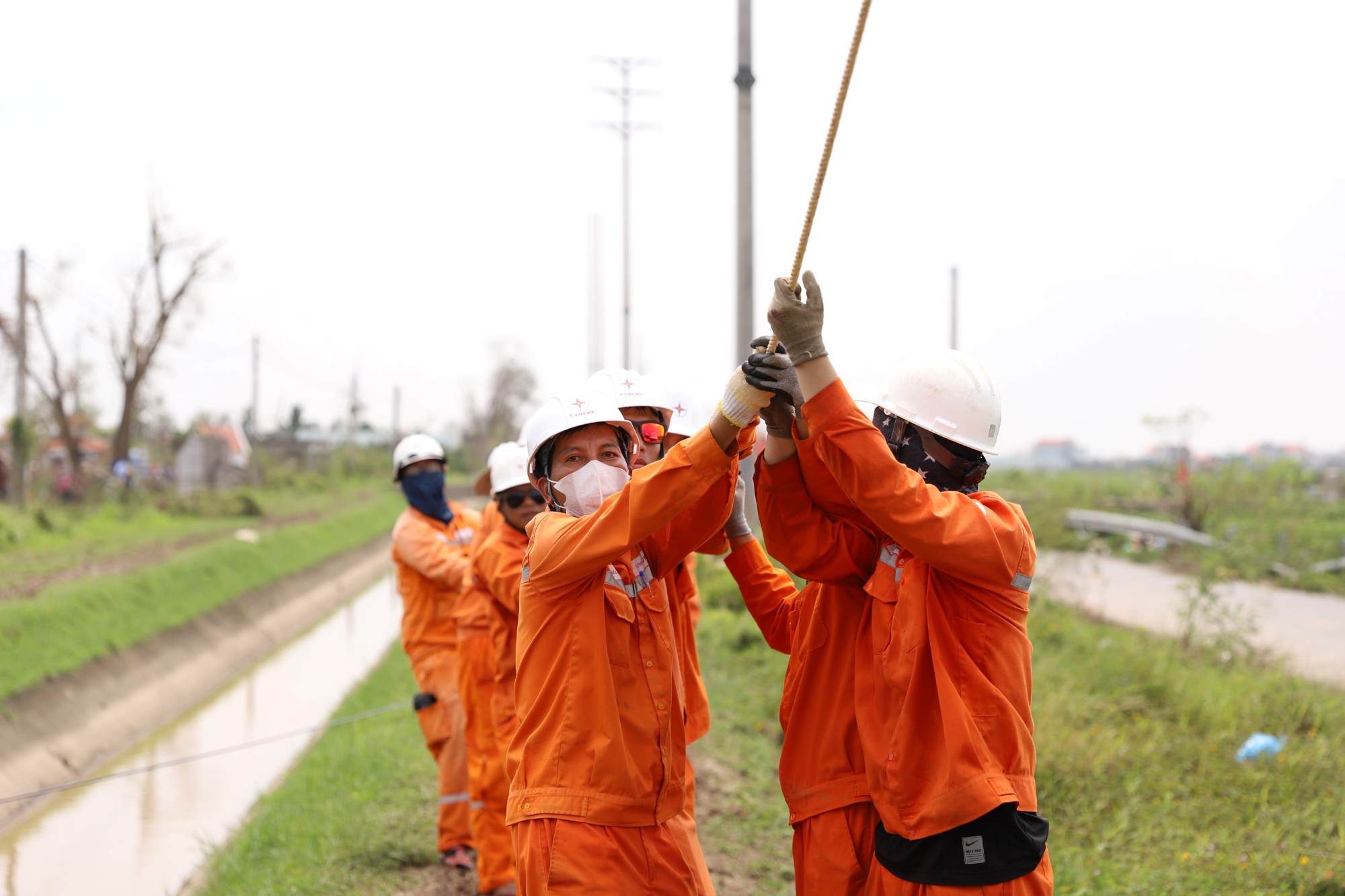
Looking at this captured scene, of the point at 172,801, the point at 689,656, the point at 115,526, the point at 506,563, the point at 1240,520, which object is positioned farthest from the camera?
the point at 115,526

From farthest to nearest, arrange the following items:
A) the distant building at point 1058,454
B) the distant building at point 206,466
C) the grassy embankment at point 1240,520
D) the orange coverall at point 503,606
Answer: the distant building at point 1058,454
the distant building at point 206,466
the grassy embankment at point 1240,520
the orange coverall at point 503,606

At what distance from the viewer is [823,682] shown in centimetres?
297

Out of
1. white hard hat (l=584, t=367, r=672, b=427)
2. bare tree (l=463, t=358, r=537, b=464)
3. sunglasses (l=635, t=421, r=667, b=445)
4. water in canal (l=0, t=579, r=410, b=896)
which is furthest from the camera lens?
bare tree (l=463, t=358, r=537, b=464)

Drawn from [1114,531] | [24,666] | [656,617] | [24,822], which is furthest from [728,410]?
[1114,531]

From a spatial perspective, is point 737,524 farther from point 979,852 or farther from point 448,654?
point 448,654

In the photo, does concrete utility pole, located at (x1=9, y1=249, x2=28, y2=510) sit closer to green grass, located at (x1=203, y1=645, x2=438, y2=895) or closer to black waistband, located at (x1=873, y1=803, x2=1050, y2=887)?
green grass, located at (x1=203, y1=645, x2=438, y2=895)

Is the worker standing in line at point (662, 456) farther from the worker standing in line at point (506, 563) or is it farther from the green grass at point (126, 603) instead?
the green grass at point (126, 603)

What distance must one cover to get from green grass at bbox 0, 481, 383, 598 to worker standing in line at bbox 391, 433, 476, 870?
830cm

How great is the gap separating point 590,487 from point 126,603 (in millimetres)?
12136

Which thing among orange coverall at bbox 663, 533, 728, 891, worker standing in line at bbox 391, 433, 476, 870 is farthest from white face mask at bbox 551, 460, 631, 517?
worker standing in line at bbox 391, 433, 476, 870

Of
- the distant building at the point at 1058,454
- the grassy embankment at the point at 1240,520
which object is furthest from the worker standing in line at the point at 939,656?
the distant building at the point at 1058,454

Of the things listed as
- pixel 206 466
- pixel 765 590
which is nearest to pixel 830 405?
pixel 765 590

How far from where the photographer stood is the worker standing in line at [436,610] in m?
5.82

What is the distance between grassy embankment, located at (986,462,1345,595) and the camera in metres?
15.1
